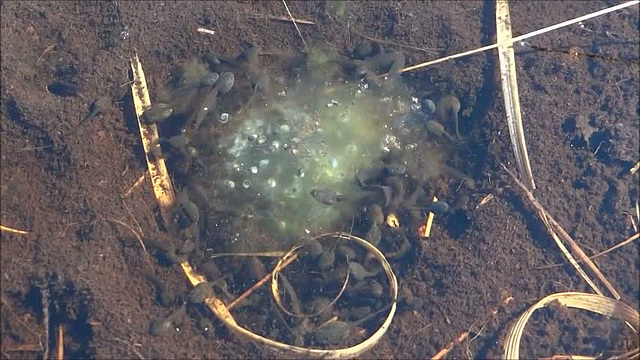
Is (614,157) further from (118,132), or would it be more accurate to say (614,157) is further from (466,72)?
(118,132)

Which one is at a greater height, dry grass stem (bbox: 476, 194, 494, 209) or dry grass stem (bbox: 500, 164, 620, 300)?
dry grass stem (bbox: 476, 194, 494, 209)

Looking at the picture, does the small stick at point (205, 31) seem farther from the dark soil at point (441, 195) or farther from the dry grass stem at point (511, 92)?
the dry grass stem at point (511, 92)

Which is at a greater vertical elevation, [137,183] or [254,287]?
[137,183]

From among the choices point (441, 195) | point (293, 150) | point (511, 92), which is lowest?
point (441, 195)

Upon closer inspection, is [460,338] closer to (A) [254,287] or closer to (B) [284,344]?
(B) [284,344]

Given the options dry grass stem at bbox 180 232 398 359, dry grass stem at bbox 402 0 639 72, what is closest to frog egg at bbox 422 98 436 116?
dry grass stem at bbox 402 0 639 72

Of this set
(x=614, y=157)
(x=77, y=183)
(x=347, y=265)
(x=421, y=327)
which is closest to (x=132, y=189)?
(x=77, y=183)

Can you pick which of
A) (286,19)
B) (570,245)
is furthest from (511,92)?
(286,19)

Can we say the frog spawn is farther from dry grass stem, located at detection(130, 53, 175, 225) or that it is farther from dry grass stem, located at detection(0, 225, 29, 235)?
dry grass stem, located at detection(0, 225, 29, 235)

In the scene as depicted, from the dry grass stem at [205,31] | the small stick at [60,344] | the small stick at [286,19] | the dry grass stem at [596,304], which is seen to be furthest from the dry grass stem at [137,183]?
the dry grass stem at [596,304]
